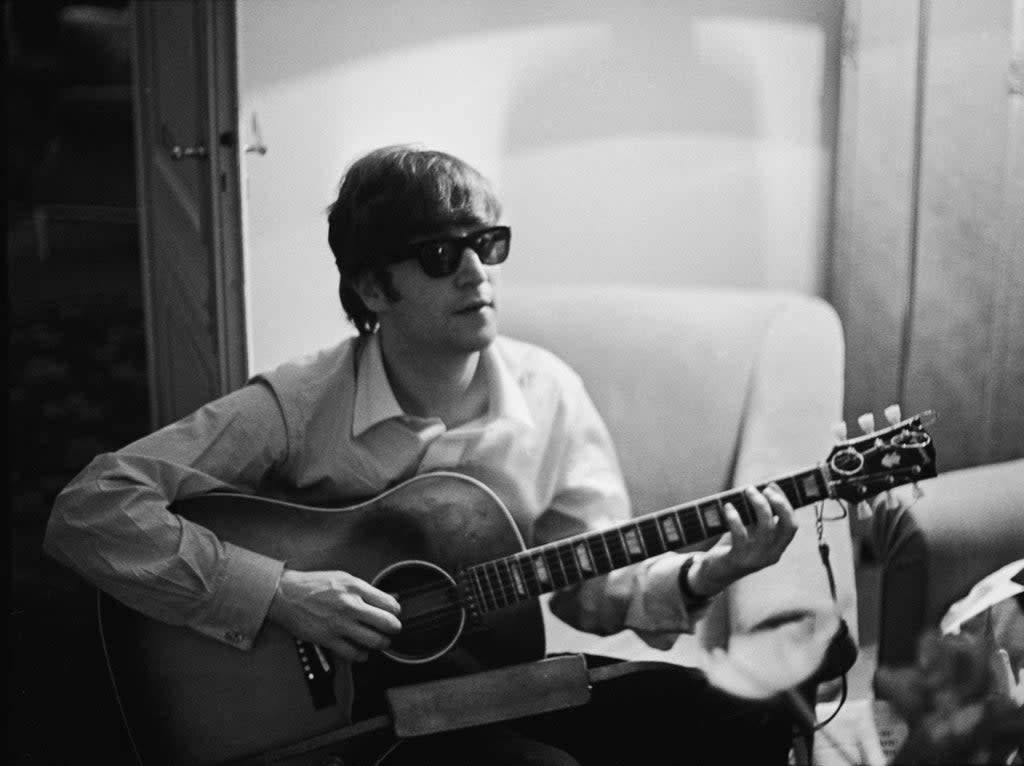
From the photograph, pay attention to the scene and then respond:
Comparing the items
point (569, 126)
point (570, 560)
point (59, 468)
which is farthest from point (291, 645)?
point (59, 468)

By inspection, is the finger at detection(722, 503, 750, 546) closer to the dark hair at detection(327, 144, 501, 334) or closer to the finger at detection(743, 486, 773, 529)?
the finger at detection(743, 486, 773, 529)

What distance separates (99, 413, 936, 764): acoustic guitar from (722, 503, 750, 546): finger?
0.12 metres

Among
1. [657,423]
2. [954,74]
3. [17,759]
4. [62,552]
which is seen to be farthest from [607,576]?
[954,74]

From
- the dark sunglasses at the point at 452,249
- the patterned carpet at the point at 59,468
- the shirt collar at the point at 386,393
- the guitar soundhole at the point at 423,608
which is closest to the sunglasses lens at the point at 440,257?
the dark sunglasses at the point at 452,249

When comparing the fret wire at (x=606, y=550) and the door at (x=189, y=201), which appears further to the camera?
the door at (x=189, y=201)

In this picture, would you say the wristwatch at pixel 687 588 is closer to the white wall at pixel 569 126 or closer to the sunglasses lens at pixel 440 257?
the sunglasses lens at pixel 440 257

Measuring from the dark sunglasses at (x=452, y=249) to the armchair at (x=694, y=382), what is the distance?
41cm

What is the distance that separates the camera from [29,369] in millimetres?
4566

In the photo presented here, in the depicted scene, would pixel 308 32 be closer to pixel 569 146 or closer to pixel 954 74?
pixel 569 146

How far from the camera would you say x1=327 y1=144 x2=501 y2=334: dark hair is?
6.39ft

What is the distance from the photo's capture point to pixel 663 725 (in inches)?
75.3

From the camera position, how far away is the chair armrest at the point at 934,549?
2.01 metres

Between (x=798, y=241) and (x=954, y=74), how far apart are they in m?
0.43

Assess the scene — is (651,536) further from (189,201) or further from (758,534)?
(189,201)
